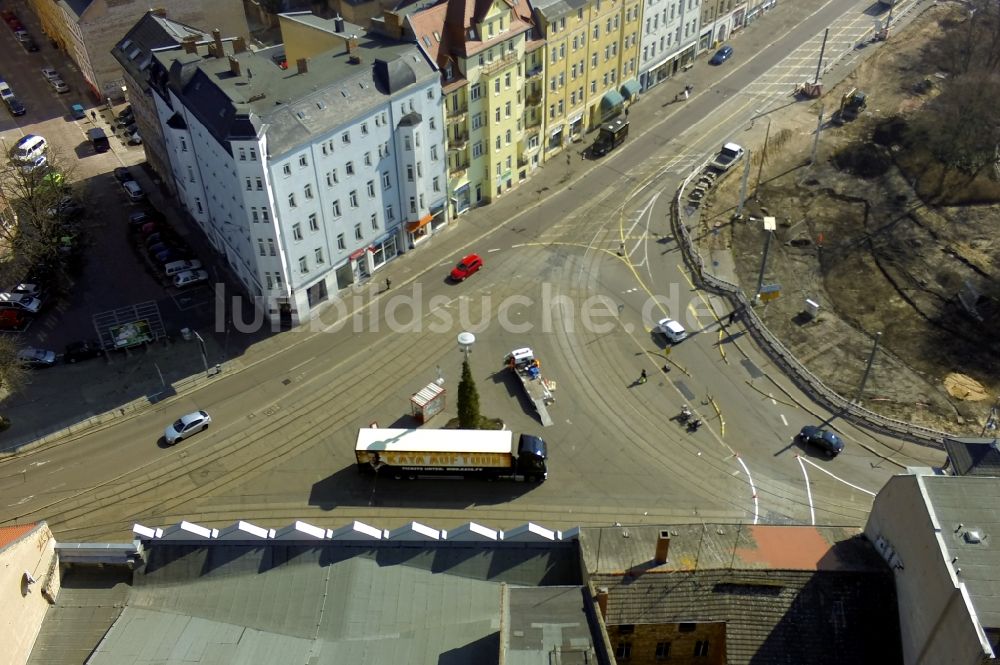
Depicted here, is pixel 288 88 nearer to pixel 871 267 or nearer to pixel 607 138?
pixel 607 138

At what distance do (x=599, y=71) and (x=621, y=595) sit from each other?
6985cm

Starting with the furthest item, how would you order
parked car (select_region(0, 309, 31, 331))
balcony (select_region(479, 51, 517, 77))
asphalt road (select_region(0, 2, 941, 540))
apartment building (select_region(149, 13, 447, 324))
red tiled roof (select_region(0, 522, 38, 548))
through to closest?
balcony (select_region(479, 51, 517, 77)) < parked car (select_region(0, 309, 31, 331)) < apartment building (select_region(149, 13, 447, 324)) < asphalt road (select_region(0, 2, 941, 540)) < red tiled roof (select_region(0, 522, 38, 548))

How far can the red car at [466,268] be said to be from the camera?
81562 millimetres

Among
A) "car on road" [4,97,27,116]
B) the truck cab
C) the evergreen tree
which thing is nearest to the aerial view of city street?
the truck cab

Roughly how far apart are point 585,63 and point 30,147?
65107mm

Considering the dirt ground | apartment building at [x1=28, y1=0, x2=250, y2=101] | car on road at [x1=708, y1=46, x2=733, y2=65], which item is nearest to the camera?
the dirt ground

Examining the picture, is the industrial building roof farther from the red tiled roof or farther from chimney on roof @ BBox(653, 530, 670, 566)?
the red tiled roof

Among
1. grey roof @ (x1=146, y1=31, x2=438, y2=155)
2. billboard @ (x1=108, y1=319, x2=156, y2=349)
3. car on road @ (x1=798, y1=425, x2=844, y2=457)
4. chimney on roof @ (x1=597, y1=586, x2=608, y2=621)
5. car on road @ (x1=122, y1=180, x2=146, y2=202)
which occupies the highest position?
grey roof @ (x1=146, y1=31, x2=438, y2=155)

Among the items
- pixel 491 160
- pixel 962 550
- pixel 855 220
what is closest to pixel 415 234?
pixel 491 160

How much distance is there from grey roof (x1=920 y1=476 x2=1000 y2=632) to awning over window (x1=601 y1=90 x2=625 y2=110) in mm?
67467

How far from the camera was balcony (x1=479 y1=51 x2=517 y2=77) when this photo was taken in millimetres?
82375

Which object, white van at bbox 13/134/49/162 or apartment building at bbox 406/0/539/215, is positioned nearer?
apartment building at bbox 406/0/539/215

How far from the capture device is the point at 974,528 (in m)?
42.8

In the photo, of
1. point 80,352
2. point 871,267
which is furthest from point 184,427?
point 871,267
